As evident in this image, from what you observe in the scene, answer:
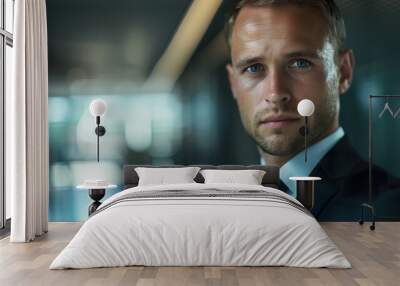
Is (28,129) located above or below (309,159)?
above

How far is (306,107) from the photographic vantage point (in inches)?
275

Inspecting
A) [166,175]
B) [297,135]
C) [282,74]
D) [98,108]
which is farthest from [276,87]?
[98,108]

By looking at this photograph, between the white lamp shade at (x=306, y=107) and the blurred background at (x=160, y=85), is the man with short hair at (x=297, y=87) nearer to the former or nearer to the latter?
the blurred background at (x=160, y=85)

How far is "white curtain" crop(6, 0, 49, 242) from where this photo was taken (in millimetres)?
5953

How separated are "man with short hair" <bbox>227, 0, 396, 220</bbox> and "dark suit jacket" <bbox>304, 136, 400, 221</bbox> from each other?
13mm

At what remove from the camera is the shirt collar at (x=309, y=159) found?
7.48 m

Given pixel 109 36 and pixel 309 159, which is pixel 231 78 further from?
pixel 109 36

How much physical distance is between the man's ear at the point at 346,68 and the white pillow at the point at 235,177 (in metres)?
1.67

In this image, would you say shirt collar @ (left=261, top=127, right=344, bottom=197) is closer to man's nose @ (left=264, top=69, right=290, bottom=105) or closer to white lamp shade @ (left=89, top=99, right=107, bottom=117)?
man's nose @ (left=264, top=69, right=290, bottom=105)

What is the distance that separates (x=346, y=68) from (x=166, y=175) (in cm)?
281

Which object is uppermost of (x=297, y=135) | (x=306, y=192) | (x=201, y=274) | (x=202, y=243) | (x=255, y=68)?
(x=255, y=68)

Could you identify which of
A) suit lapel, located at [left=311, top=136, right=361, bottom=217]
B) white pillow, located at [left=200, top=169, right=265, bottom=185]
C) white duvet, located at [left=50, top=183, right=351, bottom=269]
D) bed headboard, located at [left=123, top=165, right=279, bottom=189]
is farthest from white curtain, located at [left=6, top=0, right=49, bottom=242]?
suit lapel, located at [left=311, top=136, right=361, bottom=217]

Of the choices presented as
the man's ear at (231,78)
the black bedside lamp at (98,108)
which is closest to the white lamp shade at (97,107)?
the black bedside lamp at (98,108)

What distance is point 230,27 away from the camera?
7.54m
